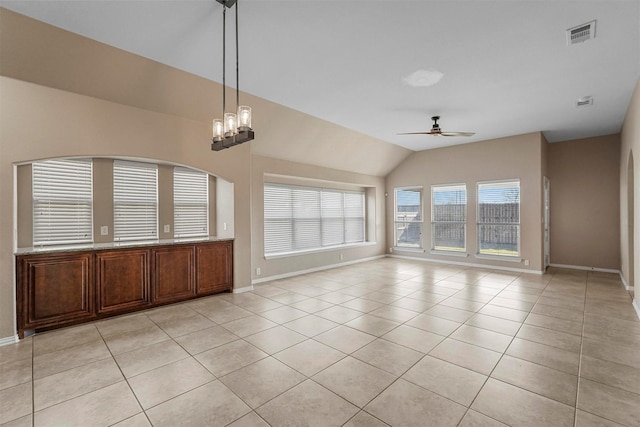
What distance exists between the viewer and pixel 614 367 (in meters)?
2.67

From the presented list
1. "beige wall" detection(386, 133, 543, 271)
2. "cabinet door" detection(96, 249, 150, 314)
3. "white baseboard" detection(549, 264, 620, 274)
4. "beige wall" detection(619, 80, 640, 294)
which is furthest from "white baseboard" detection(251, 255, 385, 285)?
"beige wall" detection(619, 80, 640, 294)

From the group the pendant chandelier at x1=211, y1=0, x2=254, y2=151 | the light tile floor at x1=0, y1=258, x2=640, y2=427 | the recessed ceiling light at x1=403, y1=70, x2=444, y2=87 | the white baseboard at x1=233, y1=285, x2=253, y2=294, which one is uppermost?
the recessed ceiling light at x1=403, y1=70, x2=444, y2=87

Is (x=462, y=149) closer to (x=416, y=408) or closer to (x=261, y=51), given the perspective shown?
(x=261, y=51)

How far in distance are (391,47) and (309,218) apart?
481 cm

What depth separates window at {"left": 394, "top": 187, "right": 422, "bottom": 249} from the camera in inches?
343

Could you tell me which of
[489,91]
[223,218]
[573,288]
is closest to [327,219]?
[223,218]

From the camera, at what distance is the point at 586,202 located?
692cm

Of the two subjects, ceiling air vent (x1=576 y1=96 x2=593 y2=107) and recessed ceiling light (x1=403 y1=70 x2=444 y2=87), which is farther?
ceiling air vent (x1=576 y1=96 x2=593 y2=107)

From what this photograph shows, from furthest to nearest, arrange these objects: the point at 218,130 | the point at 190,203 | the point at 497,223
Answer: the point at 497,223 < the point at 190,203 < the point at 218,130

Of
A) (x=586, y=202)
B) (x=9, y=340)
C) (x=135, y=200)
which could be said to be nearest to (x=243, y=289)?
(x=135, y=200)

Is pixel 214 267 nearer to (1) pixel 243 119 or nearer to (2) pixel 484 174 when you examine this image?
(1) pixel 243 119

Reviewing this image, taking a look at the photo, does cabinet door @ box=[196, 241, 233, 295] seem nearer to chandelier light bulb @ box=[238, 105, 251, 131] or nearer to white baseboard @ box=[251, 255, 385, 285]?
white baseboard @ box=[251, 255, 385, 285]

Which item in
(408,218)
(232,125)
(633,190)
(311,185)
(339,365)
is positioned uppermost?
(232,125)

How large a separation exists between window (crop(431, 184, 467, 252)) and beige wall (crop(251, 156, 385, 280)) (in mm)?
1647
